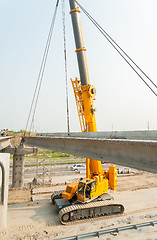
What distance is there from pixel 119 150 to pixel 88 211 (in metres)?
7.45

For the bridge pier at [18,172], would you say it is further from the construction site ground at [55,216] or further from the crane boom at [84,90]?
the crane boom at [84,90]

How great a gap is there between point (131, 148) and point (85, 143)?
281 centimetres

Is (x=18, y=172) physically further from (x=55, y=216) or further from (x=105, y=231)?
(x=105, y=231)

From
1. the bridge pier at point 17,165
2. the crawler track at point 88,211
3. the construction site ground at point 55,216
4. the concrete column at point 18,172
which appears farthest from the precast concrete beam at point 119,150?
the concrete column at point 18,172

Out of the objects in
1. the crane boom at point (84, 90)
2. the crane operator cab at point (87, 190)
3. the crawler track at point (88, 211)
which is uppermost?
the crane boom at point (84, 90)

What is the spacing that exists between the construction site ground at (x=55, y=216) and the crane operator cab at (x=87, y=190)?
1.55 metres

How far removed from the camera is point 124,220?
11305mm

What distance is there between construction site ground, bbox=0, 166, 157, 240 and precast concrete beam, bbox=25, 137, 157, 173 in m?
5.24

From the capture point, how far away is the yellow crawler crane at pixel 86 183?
11326 millimetres

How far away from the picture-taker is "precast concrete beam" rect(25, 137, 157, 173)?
17.2ft

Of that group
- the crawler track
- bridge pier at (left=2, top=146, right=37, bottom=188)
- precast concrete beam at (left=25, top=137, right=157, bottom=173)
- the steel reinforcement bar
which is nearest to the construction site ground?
the steel reinforcement bar

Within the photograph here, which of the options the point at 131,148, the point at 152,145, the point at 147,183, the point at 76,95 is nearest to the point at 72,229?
the point at 131,148

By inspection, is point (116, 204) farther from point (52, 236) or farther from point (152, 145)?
point (152, 145)

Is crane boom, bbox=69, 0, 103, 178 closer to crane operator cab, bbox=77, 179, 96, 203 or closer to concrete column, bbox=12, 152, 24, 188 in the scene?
crane operator cab, bbox=77, 179, 96, 203
